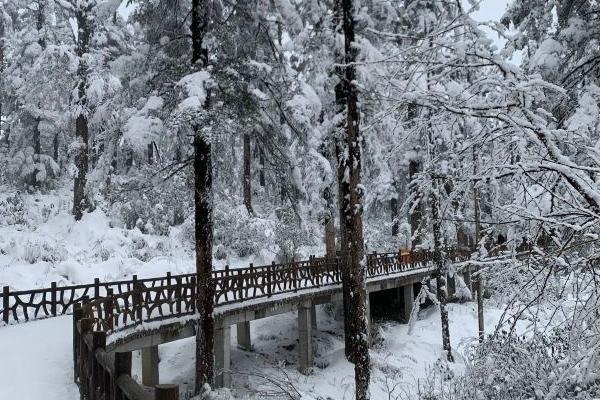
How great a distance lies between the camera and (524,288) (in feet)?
10.9

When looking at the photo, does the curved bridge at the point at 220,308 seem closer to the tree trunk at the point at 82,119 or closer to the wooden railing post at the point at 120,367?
the wooden railing post at the point at 120,367

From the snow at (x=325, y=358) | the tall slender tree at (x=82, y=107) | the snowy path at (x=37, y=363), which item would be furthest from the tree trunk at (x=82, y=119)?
the snowy path at (x=37, y=363)

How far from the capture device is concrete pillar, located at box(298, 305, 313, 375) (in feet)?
57.2

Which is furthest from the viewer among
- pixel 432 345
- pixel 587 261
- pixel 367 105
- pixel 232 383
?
pixel 432 345

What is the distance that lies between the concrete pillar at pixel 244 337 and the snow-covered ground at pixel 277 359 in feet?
1.14

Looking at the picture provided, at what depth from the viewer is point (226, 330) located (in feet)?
48.6

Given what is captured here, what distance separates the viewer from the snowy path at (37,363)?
7914 mm

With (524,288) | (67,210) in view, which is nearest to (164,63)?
(524,288)

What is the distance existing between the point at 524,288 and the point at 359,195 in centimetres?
849

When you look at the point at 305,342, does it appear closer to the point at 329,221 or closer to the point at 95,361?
the point at 329,221

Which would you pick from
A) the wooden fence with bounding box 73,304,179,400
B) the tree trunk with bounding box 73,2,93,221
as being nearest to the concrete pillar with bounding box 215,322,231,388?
the wooden fence with bounding box 73,304,179,400

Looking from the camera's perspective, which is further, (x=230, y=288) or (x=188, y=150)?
(x=230, y=288)

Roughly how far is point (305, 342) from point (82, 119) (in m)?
16.7

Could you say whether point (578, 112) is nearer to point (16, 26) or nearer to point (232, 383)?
point (232, 383)
